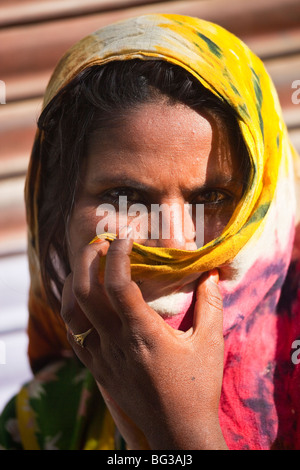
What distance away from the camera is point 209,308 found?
1.17 metres

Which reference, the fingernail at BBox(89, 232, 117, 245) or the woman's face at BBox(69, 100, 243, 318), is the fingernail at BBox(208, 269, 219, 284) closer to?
the woman's face at BBox(69, 100, 243, 318)

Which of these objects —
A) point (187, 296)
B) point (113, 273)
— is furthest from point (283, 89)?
point (113, 273)

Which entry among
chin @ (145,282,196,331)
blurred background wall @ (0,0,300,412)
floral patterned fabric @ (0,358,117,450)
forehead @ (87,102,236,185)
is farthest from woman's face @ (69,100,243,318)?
blurred background wall @ (0,0,300,412)

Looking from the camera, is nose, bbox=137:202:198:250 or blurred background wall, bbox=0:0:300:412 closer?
nose, bbox=137:202:198:250

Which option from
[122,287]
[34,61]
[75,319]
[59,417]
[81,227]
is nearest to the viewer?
[122,287]

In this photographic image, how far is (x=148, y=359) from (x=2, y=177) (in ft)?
4.97

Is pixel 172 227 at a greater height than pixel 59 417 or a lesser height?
greater

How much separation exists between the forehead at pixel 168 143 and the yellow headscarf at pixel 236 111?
61 mm

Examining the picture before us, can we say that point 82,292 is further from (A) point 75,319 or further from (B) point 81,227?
(B) point 81,227

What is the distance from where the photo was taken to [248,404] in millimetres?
1282

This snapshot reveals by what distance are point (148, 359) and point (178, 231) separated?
271 millimetres

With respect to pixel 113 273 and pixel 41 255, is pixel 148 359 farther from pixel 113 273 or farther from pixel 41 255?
pixel 41 255

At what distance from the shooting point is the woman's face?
1.17 metres

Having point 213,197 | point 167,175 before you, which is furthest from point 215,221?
point 167,175
